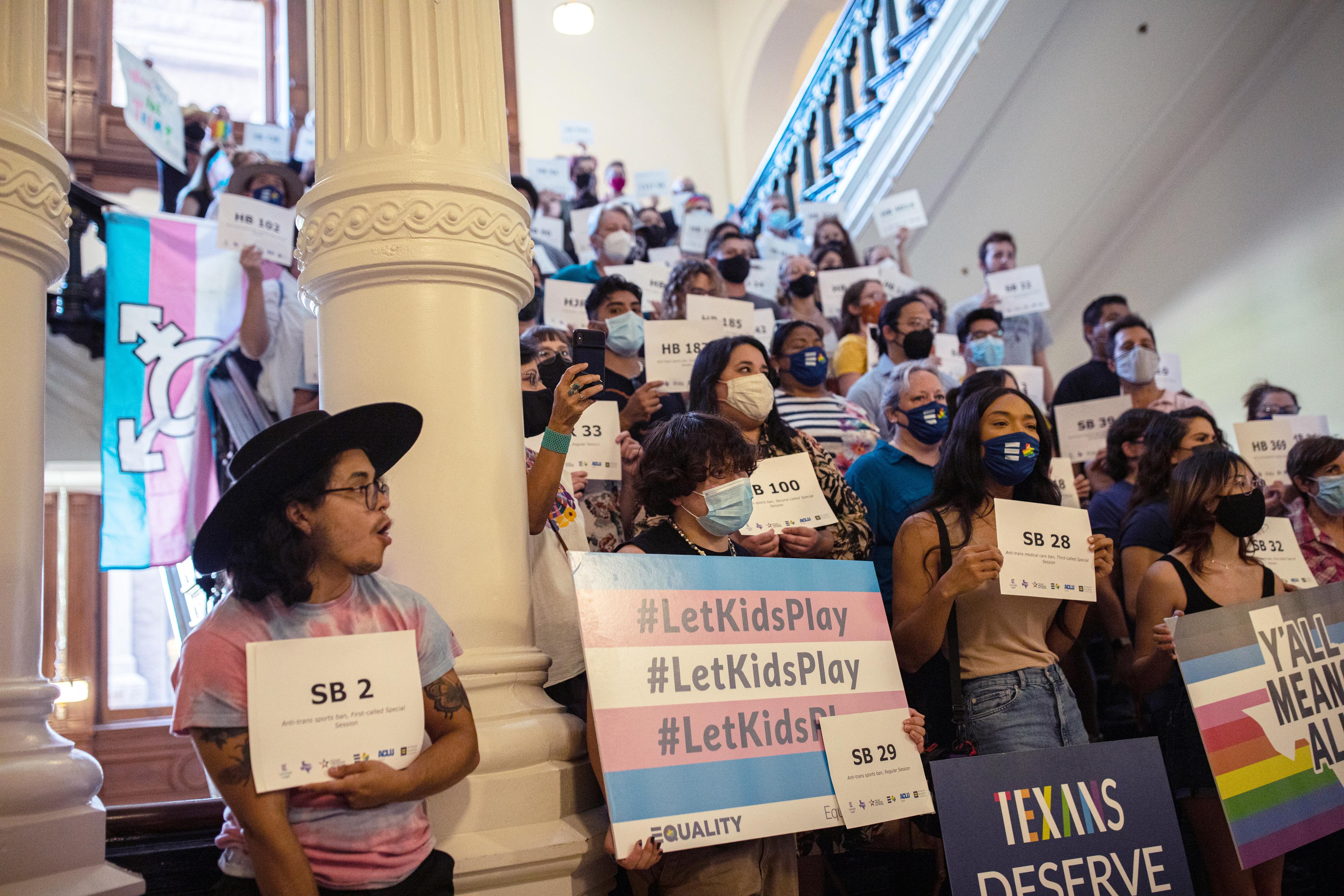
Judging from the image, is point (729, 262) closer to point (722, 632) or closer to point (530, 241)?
point (530, 241)

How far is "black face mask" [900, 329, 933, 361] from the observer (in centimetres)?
498

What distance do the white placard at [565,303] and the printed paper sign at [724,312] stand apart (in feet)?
1.71

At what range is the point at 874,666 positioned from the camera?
2613 mm

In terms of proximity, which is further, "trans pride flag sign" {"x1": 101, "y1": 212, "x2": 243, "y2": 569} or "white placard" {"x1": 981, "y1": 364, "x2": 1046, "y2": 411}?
"white placard" {"x1": 981, "y1": 364, "x2": 1046, "y2": 411}

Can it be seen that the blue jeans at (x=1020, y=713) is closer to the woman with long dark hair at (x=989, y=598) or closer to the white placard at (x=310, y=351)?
the woman with long dark hair at (x=989, y=598)

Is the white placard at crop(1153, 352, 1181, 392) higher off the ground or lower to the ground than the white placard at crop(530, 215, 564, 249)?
lower

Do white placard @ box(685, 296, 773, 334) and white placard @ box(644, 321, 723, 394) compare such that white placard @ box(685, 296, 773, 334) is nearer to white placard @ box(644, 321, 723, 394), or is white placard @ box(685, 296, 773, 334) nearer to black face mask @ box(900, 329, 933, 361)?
white placard @ box(644, 321, 723, 394)

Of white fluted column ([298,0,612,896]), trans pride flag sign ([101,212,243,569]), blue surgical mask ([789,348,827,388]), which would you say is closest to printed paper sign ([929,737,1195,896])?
white fluted column ([298,0,612,896])

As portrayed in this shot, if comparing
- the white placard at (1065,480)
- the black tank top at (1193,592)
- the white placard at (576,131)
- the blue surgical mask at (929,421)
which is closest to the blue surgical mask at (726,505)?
the blue surgical mask at (929,421)

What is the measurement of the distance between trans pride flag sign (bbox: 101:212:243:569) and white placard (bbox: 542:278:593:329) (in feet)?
4.91

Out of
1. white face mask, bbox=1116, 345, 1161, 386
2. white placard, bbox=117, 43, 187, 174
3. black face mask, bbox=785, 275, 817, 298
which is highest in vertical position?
white placard, bbox=117, 43, 187, 174

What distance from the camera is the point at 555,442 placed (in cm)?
271

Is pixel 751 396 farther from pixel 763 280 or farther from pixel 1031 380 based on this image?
pixel 763 280

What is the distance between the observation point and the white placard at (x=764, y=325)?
522 cm
